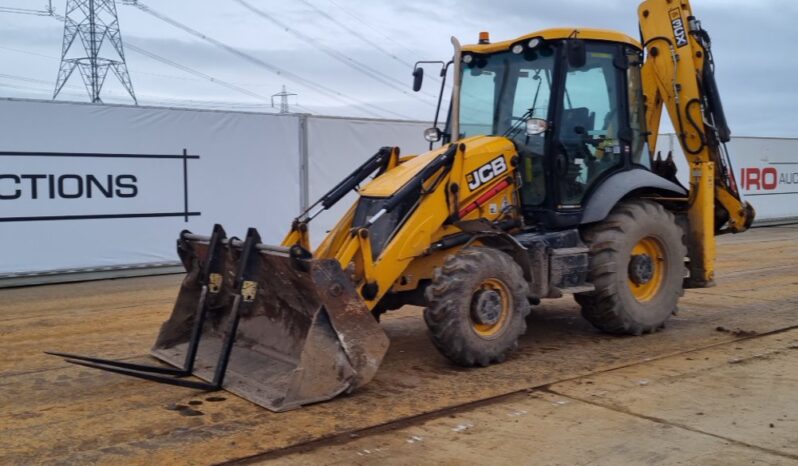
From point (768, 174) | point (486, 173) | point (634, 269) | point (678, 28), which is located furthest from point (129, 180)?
point (768, 174)

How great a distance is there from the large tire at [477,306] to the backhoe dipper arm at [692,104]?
101 inches

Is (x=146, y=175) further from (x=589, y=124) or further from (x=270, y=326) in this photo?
(x=589, y=124)

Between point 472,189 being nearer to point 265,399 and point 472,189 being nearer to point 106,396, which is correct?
point 265,399

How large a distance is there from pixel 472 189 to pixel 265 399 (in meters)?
2.56

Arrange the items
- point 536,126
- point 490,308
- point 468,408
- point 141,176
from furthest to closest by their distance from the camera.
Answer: point 141,176 < point 536,126 < point 490,308 < point 468,408

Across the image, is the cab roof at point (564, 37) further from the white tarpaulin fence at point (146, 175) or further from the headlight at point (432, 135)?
the white tarpaulin fence at point (146, 175)

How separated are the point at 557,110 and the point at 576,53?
60 centimetres

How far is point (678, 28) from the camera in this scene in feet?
27.4

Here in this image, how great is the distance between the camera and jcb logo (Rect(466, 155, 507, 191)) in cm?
689

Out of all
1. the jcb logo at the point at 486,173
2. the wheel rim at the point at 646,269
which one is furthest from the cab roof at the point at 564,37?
the wheel rim at the point at 646,269

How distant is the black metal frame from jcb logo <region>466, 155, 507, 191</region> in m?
1.90

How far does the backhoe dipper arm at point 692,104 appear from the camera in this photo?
826 cm

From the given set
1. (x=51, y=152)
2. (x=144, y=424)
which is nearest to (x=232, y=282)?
(x=144, y=424)

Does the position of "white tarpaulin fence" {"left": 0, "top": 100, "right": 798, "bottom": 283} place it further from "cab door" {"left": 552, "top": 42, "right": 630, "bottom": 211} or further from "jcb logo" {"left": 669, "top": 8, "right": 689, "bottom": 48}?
"jcb logo" {"left": 669, "top": 8, "right": 689, "bottom": 48}
